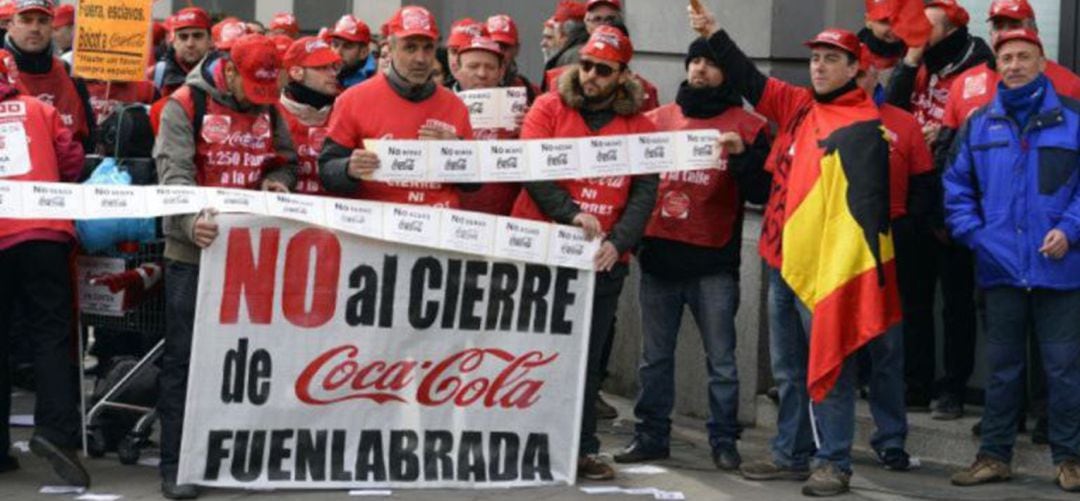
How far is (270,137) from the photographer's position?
33.0ft

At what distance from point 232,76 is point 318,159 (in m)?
0.54

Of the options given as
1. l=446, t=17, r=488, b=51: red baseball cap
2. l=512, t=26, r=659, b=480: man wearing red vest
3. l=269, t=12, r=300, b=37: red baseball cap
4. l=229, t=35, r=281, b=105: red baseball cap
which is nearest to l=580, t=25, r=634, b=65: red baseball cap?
l=512, t=26, r=659, b=480: man wearing red vest

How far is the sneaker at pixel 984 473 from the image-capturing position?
400 inches

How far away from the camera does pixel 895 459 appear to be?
415 inches

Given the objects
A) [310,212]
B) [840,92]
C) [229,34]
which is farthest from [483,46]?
[840,92]

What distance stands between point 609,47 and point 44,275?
8.64 ft

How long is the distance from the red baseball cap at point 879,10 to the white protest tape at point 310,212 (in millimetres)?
1983

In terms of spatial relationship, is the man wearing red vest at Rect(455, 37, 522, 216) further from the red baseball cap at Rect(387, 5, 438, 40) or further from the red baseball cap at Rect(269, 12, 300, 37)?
the red baseball cap at Rect(269, 12, 300, 37)

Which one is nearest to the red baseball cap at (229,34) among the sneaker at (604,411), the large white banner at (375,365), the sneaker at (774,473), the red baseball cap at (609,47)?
the large white banner at (375,365)

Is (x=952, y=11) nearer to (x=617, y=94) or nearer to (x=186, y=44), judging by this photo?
(x=617, y=94)

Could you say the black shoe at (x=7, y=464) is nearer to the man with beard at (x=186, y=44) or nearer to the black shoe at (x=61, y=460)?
the black shoe at (x=61, y=460)

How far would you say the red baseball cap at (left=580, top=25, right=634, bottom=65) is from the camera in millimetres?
9914

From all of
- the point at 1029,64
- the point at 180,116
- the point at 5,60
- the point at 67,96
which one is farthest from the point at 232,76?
the point at 1029,64

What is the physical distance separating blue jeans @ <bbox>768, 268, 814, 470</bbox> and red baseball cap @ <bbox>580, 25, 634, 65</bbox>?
1.16 metres
